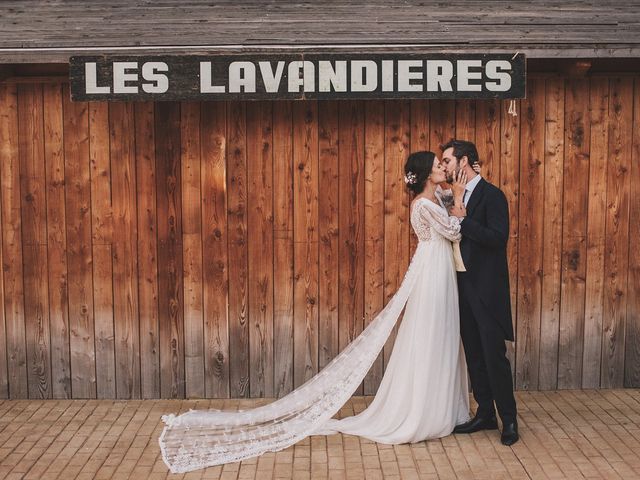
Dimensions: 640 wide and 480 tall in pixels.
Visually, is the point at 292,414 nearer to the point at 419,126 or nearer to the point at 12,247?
the point at 419,126

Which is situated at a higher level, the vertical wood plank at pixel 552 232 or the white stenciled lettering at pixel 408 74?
the white stenciled lettering at pixel 408 74

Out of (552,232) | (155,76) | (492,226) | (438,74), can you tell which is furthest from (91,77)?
(552,232)

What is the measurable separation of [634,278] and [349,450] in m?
2.97

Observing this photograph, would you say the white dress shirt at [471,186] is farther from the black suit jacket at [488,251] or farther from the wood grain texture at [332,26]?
the wood grain texture at [332,26]

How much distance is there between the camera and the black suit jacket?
5867 mm

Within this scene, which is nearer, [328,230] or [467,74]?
[467,74]

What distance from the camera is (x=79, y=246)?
22.9 ft

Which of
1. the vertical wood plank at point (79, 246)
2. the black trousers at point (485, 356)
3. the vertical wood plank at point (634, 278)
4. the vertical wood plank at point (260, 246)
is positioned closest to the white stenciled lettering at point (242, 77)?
the vertical wood plank at point (260, 246)

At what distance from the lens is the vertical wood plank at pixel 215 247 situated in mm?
6891

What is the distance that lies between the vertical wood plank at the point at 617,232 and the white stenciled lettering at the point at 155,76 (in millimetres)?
3619

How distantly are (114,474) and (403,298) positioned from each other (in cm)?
237

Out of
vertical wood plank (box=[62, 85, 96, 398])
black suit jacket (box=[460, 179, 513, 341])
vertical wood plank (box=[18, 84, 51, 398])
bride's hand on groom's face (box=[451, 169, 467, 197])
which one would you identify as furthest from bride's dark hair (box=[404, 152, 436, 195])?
vertical wood plank (box=[18, 84, 51, 398])

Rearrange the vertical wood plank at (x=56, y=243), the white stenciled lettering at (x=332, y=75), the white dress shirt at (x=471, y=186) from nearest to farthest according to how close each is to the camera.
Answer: the white dress shirt at (x=471, y=186), the white stenciled lettering at (x=332, y=75), the vertical wood plank at (x=56, y=243)

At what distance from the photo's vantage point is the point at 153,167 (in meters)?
6.92
